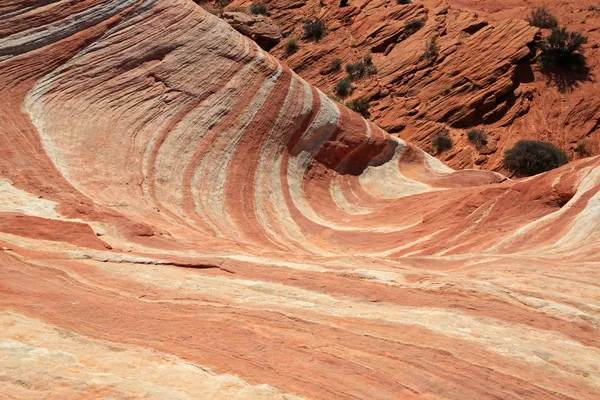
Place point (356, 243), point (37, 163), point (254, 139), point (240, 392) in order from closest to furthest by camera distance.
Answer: point (240, 392)
point (37, 163)
point (356, 243)
point (254, 139)

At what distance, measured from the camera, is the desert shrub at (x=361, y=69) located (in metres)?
32.1

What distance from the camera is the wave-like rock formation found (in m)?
4.57

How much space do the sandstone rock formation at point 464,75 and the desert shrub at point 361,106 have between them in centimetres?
48

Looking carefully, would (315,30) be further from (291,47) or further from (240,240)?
(240,240)

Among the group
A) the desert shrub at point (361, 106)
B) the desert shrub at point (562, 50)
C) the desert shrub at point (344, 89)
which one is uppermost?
the desert shrub at point (562, 50)

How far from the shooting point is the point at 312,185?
1512cm

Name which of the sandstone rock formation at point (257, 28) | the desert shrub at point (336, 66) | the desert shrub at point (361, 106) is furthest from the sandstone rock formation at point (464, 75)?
the sandstone rock formation at point (257, 28)

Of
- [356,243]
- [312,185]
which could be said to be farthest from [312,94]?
[356,243]

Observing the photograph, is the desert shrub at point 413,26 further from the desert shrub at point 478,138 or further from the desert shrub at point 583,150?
the desert shrub at point 583,150

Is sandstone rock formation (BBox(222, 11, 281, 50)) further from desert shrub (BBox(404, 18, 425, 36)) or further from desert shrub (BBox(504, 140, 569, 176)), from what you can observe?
desert shrub (BBox(504, 140, 569, 176))

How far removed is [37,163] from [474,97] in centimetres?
2328

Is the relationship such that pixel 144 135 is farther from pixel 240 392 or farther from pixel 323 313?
pixel 240 392

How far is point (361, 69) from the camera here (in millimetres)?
32281

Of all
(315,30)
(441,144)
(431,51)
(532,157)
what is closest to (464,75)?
(431,51)
